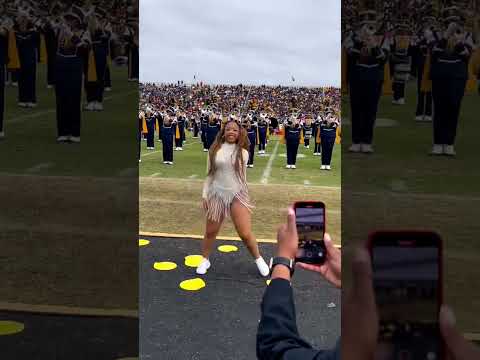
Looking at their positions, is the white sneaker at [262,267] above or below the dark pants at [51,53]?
below

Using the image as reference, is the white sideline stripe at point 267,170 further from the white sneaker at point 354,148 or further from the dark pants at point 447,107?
the white sneaker at point 354,148

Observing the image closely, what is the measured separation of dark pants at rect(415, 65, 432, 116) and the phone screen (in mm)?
1942

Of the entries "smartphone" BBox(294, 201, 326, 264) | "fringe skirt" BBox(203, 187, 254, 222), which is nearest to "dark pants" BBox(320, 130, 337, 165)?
"fringe skirt" BBox(203, 187, 254, 222)

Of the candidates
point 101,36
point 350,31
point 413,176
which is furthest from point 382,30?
point 413,176

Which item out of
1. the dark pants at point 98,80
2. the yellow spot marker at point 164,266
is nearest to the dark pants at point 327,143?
the yellow spot marker at point 164,266

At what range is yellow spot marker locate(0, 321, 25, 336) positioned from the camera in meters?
2.60

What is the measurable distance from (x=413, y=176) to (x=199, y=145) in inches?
558

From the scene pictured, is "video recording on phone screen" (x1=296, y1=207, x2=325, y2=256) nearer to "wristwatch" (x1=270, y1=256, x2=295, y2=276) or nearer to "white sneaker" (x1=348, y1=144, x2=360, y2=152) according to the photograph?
"white sneaker" (x1=348, y1=144, x2=360, y2=152)

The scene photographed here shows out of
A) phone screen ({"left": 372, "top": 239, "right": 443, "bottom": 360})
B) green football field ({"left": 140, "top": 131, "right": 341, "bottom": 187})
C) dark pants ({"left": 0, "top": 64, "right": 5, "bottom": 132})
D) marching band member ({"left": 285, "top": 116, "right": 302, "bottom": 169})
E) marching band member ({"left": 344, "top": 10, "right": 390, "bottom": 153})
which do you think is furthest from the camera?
marching band member ({"left": 285, "top": 116, "right": 302, "bottom": 169})

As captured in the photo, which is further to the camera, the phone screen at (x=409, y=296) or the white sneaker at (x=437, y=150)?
the white sneaker at (x=437, y=150)

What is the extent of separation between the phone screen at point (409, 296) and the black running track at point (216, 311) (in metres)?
2.05

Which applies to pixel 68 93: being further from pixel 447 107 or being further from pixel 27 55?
pixel 447 107

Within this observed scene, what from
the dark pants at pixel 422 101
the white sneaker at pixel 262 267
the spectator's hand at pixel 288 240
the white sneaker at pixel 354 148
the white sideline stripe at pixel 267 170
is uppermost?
the dark pants at pixel 422 101

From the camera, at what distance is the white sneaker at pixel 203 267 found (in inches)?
145
